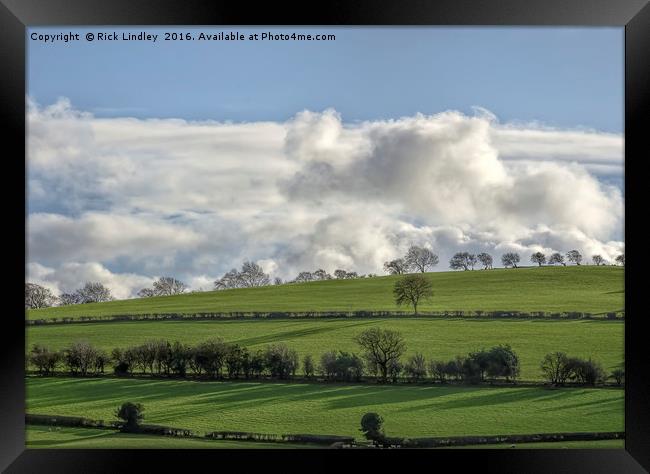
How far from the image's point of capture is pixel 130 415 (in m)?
4.37

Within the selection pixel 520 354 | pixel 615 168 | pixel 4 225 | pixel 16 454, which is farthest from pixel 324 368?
pixel 615 168

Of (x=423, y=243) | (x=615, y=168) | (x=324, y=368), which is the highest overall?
(x=615, y=168)

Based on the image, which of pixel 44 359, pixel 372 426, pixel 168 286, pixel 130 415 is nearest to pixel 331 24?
pixel 168 286

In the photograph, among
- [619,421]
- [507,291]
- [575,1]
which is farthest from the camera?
[507,291]

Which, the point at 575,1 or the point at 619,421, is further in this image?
the point at 619,421

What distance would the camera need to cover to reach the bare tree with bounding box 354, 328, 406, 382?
15.2 ft

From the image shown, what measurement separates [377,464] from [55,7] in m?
3.10

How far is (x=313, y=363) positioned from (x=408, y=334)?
790 mm

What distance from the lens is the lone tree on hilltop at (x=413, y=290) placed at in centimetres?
488

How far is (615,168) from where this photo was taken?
15.3ft

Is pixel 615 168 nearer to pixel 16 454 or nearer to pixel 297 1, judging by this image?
pixel 297 1

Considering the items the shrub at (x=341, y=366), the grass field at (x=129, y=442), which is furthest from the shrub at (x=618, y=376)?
the shrub at (x=341, y=366)

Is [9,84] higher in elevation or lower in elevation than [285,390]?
higher

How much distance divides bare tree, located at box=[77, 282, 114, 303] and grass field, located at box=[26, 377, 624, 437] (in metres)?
0.63
